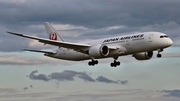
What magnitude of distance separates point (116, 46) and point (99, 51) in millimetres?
3287

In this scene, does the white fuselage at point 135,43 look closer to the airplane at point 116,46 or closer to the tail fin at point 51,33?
the airplane at point 116,46

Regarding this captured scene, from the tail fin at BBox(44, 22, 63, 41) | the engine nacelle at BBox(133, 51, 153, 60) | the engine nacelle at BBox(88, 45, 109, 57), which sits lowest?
the engine nacelle at BBox(133, 51, 153, 60)

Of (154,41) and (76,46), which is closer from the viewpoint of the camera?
(154,41)

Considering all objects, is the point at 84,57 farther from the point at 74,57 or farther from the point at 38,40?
the point at 38,40

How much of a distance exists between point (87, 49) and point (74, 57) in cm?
Answer: 508

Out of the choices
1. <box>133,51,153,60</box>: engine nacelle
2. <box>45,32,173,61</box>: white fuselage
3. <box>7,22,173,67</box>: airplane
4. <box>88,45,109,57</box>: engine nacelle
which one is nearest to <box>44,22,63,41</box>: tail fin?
<box>7,22,173,67</box>: airplane

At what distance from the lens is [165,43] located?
7988 centimetres

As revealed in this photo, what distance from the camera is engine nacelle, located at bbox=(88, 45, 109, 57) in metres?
82.3

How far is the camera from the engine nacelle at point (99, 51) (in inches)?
3241

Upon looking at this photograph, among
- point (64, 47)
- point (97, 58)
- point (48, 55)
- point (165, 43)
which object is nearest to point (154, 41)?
point (165, 43)

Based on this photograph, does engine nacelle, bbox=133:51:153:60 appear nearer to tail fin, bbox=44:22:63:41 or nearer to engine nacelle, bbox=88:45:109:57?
engine nacelle, bbox=88:45:109:57

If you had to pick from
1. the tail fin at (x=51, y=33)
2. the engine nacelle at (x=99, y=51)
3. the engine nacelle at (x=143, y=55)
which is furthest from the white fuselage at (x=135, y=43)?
the tail fin at (x=51, y=33)

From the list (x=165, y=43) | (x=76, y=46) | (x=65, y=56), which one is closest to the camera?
(x=165, y=43)

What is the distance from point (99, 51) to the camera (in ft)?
270
